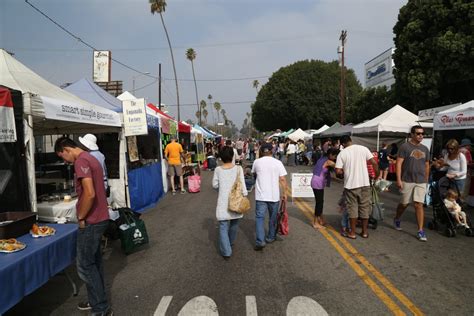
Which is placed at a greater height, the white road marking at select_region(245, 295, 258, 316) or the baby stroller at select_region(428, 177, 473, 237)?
the baby stroller at select_region(428, 177, 473, 237)

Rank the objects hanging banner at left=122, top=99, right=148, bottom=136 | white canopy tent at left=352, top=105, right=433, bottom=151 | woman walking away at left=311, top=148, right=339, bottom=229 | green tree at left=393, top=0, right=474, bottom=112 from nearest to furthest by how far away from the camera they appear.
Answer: woman walking away at left=311, top=148, right=339, bottom=229
hanging banner at left=122, top=99, right=148, bottom=136
white canopy tent at left=352, top=105, right=433, bottom=151
green tree at left=393, top=0, right=474, bottom=112

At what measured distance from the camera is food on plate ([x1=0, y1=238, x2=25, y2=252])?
343 centimetres

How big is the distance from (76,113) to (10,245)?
3.59 m

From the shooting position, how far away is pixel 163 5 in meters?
32.8

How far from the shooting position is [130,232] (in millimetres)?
5516

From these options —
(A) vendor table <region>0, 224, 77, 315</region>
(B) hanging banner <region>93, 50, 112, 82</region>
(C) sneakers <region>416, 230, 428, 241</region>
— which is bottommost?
(C) sneakers <region>416, 230, 428, 241</region>

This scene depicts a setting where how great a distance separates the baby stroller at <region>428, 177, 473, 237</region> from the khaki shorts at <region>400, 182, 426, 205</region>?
0.73 m

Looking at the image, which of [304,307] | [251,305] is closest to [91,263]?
[251,305]

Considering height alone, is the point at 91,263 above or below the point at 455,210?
above

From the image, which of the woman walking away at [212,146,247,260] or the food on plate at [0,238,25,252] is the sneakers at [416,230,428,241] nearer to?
the woman walking away at [212,146,247,260]

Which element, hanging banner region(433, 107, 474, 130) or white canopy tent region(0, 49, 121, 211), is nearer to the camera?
white canopy tent region(0, 49, 121, 211)

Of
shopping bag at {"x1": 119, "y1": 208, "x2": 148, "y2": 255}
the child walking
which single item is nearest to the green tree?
the child walking

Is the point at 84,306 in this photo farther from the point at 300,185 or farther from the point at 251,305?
the point at 300,185

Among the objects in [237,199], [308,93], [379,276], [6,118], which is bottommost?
[379,276]
